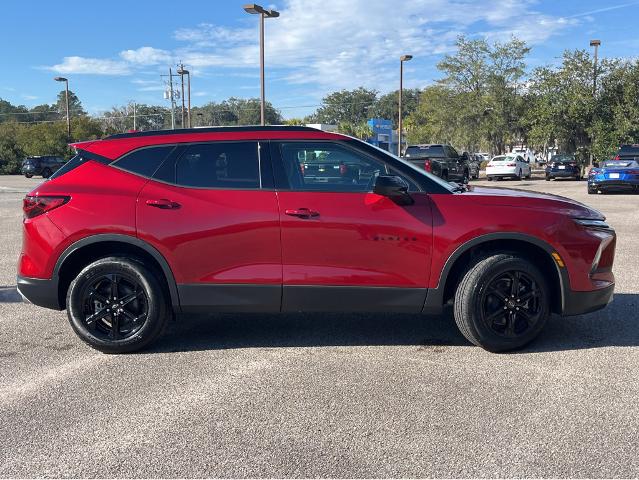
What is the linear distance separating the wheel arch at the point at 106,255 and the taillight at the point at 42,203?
1.13 feet

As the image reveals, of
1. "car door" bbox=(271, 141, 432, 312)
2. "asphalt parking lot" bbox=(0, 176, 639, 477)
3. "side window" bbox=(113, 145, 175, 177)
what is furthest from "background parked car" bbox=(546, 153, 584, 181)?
"side window" bbox=(113, 145, 175, 177)

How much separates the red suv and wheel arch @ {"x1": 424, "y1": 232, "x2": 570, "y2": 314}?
1cm

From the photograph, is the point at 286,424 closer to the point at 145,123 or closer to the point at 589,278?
the point at 589,278

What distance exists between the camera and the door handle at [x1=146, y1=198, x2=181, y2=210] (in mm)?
4547

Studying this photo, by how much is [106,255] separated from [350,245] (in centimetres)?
198

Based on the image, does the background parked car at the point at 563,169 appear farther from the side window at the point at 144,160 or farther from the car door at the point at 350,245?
the side window at the point at 144,160

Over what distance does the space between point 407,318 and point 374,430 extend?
95.2 inches

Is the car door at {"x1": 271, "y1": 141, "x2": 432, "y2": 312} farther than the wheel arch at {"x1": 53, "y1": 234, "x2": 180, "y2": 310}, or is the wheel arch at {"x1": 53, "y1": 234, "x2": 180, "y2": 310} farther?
the wheel arch at {"x1": 53, "y1": 234, "x2": 180, "y2": 310}

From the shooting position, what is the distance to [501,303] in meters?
4.60

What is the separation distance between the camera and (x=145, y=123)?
114m

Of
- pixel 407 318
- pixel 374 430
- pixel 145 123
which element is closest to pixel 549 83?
pixel 407 318

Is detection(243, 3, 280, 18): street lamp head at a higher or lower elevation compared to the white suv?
higher

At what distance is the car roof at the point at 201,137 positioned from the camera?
473 cm

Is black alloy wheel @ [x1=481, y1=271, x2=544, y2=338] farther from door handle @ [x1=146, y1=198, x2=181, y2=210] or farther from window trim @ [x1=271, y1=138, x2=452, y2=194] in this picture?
door handle @ [x1=146, y1=198, x2=181, y2=210]
